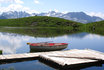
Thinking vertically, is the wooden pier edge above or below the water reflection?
above

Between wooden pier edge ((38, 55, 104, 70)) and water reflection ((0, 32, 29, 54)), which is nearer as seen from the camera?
wooden pier edge ((38, 55, 104, 70))

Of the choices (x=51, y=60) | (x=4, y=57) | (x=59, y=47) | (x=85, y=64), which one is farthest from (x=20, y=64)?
(x=59, y=47)

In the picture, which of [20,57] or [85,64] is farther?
[20,57]

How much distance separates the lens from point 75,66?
1186 inches

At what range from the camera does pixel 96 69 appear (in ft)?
105

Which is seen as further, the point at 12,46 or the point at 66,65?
the point at 12,46

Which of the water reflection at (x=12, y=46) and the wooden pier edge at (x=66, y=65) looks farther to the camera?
the water reflection at (x=12, y=46)

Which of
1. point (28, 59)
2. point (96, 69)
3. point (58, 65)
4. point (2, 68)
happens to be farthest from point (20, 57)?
point (96, 69)

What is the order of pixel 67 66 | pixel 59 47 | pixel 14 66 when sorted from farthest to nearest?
pixel 59 47 < pixel 14 66 < pixel 67 66

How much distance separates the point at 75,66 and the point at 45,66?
5.70 metres

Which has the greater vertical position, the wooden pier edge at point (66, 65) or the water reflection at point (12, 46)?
the wooden pier edge at point (66, 65)

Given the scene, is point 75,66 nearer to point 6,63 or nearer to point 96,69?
point 96,69

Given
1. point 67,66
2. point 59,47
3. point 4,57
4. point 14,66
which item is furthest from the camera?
point 59,47

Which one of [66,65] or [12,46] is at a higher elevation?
[66,65]
